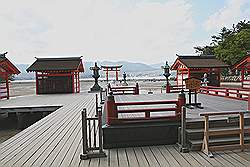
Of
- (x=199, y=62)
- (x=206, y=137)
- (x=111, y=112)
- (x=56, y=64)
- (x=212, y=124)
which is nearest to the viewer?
(x=206, y=137)

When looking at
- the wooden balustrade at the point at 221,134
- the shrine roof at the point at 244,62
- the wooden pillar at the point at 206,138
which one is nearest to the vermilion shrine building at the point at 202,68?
the shrine roof at the point at 244,62

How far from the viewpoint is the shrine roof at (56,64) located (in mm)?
21156

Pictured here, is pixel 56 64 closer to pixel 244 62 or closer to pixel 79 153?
pixel 244 62

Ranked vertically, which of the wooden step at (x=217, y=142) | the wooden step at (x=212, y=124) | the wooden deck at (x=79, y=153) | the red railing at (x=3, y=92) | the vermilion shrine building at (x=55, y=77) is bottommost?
the wooden deck at (x=79, y=153)

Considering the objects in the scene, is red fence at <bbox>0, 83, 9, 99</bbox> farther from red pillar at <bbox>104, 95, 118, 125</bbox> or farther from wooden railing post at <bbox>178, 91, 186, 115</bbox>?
wooden railing post at <bbox>178, 91, 186, 115</bbox>

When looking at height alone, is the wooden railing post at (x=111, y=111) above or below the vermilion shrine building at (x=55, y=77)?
below

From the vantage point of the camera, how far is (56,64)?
2209 centimetres

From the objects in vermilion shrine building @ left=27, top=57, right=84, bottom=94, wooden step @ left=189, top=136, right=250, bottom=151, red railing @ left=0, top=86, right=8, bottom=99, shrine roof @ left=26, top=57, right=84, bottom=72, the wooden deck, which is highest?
shrine roof @ left=26, top=57, right=84, bottom=72

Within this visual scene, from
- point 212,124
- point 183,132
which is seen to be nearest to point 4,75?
point 183,132

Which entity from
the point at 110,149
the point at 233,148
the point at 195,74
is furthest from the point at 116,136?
the point at 195,74

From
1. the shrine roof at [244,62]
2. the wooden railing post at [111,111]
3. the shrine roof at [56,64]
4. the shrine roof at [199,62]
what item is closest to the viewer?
the wooden railing post at [111,111]

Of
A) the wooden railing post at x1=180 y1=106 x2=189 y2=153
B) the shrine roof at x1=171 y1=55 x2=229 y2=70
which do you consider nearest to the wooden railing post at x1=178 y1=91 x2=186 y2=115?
the wooden railing post at x1=180 y1=106 x2=189 y2=153

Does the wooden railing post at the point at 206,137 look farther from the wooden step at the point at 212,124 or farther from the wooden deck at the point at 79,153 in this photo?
the wooden step at the point at 212,124

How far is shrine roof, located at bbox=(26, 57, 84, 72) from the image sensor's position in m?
21.2
